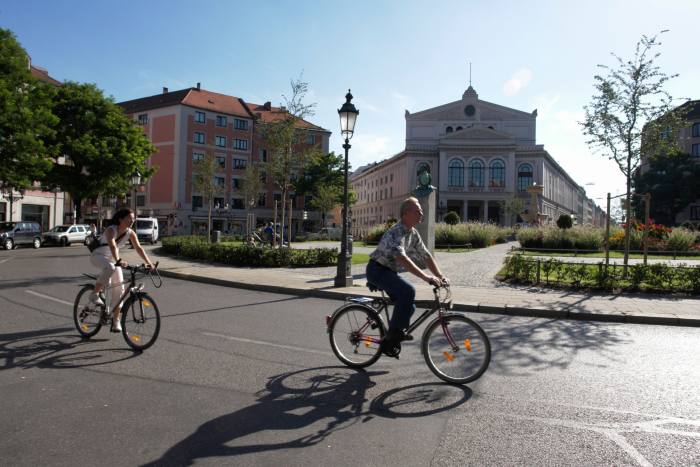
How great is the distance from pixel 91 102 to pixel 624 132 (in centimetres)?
3587

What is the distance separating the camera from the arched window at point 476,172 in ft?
252

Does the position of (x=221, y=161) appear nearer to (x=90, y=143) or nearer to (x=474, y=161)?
(x=90, y=143)

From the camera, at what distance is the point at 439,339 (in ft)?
16.0

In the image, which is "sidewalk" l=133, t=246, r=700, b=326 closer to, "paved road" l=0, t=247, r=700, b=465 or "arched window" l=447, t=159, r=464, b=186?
"paved road" l=0, t=247, r=700, b=465

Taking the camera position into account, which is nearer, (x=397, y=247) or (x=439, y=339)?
(x=397, y=247)

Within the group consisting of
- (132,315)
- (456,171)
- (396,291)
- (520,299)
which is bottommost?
(520,299)

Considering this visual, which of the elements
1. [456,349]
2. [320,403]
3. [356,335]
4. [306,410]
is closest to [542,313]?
[456,349]

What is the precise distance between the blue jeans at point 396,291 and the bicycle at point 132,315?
270 centimetres

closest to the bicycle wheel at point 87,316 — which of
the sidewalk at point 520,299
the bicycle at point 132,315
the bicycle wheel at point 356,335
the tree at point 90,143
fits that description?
the bicycle at point 132,315

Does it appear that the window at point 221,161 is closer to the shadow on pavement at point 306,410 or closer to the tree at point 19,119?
the tree at point 19,119

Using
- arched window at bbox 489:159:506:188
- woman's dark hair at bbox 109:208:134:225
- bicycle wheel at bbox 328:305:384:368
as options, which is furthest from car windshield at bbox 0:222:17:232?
arched window at bbox 489:159:506:188

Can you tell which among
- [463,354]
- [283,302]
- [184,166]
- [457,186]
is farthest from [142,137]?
[457,186]

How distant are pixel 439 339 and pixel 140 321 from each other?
354 centimetres

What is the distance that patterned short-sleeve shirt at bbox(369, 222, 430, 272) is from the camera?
479 cm
